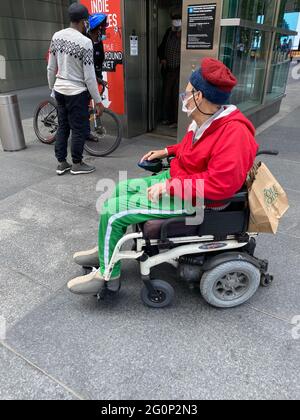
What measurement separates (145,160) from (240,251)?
0.96 m

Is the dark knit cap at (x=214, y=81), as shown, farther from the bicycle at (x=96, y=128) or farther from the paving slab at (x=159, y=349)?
the bicycle at (x=96, y=128)

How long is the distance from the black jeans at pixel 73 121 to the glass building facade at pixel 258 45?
2073 mm

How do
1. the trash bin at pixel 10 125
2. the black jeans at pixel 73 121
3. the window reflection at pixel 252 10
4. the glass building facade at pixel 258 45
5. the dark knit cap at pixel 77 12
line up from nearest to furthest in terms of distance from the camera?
the dark knit cap at pixel 77 12, the black jeans at pixel 73 121, the window reflection at pixel 252 10, the glass building facade at pixel 258 45, the trash bin at pixel 10 125

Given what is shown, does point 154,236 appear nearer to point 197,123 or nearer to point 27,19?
point 197,123

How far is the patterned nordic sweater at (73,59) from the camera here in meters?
3.70

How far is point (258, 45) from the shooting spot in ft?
19.7

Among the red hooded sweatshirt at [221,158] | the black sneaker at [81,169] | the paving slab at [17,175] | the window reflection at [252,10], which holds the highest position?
the window reflection at [252,10]

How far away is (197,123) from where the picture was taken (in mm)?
2066

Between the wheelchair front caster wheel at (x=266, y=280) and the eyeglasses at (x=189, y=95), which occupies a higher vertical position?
the eyeglasses at (x=189, y=95)

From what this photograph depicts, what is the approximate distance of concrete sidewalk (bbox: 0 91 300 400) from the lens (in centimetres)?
178

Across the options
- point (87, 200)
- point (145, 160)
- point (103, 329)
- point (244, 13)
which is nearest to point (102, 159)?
point (87, 200)

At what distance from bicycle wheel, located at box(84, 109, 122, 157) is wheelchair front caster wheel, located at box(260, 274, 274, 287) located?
3291mm

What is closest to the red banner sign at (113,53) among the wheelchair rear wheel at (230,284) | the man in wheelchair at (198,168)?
the man in wheelchair at (198,168)

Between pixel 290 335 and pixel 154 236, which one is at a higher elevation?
pixel 154 236
